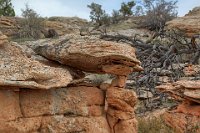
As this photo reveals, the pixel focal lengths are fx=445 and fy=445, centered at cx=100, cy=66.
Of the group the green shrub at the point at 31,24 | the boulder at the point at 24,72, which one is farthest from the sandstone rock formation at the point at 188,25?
the boulder at the point at 24,72

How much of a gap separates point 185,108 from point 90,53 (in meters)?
3.13

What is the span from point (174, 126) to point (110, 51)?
3.22 meters

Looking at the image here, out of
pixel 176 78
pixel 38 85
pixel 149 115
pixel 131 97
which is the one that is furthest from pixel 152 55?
pixel 38 85

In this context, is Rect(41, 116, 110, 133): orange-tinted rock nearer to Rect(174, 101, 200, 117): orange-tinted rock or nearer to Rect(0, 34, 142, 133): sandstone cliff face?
Rect(0, 34, 142, 133): sandstone cliff face

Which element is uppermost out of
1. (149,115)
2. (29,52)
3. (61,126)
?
(29,52)

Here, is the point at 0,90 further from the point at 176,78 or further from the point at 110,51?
the point at 176,78

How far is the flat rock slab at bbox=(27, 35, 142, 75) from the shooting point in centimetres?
627

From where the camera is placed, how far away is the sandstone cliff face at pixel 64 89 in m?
5.84

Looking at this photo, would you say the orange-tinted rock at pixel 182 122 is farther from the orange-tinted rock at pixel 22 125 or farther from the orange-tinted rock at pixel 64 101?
the orange-tinted rock at pixel 22 125

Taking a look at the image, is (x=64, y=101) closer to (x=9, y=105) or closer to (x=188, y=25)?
(x=9, y=105)

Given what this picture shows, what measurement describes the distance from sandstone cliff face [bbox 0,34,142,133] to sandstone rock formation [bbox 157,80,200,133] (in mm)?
1880

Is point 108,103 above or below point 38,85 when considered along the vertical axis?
below

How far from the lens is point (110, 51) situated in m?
6.29

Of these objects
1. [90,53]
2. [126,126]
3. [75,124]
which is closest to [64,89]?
[75,124]
